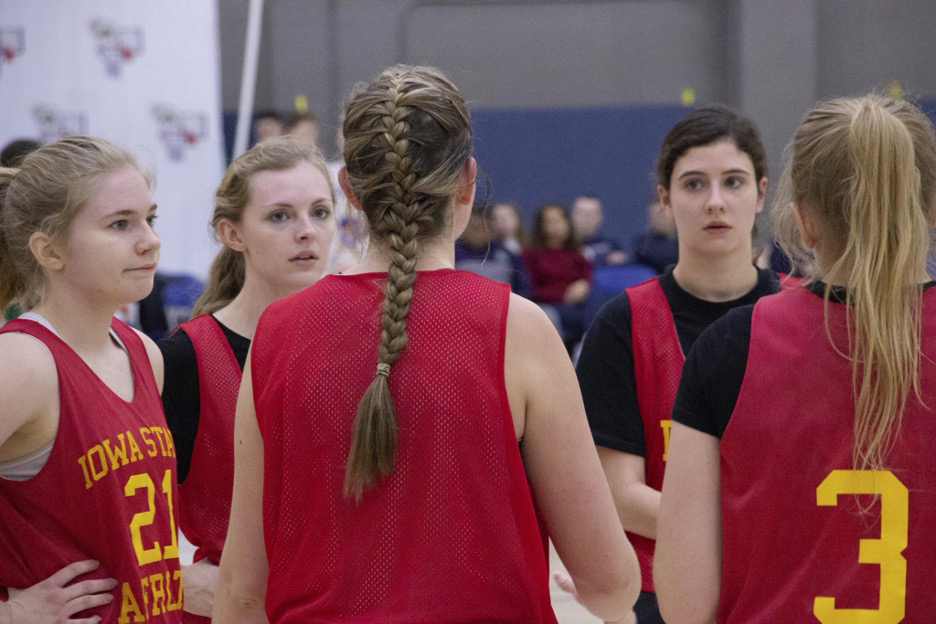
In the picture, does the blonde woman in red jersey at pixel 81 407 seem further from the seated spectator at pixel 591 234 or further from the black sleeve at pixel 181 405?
the seated spectator at pixel 591 234

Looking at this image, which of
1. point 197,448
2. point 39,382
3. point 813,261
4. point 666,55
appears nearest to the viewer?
point 813,261

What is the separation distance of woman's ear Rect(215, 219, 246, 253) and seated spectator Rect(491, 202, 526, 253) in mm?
6225

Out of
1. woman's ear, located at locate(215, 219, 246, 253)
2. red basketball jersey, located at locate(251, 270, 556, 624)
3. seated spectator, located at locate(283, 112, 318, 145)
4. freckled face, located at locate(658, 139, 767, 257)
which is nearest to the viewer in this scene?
red basketball jersey, located at locate(251, 270, 556, 624)

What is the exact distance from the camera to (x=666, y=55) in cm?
1184

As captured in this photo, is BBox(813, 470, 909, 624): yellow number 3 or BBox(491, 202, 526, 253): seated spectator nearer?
BBox(813, 470, 909, 624): yellow number 3

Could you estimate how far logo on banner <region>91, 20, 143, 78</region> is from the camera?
6766 mm

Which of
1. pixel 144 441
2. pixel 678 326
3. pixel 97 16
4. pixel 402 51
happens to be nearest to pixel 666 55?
pixel 402 51

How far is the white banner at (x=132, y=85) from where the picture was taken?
6.75 metres

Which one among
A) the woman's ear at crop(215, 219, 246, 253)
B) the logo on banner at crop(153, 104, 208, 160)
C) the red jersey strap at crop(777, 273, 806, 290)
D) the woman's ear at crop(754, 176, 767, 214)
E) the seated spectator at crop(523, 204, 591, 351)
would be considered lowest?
the seated spectator at crop(523, 204, 591, 351)

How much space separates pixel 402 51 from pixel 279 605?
10759mm

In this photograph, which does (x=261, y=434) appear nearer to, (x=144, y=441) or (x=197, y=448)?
(x=144, y=441)

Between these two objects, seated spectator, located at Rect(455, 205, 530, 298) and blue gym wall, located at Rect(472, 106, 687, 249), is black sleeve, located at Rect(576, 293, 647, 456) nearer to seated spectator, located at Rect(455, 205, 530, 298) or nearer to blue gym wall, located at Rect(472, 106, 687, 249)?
seated spectator, located at Rect(455, 205, 530, 298)

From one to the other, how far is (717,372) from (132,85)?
5960 millimetres

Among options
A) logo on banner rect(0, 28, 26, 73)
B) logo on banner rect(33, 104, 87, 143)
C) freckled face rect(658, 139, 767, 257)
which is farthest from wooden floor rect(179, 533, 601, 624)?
logo on banner rect(0, 28, 26, 73)
